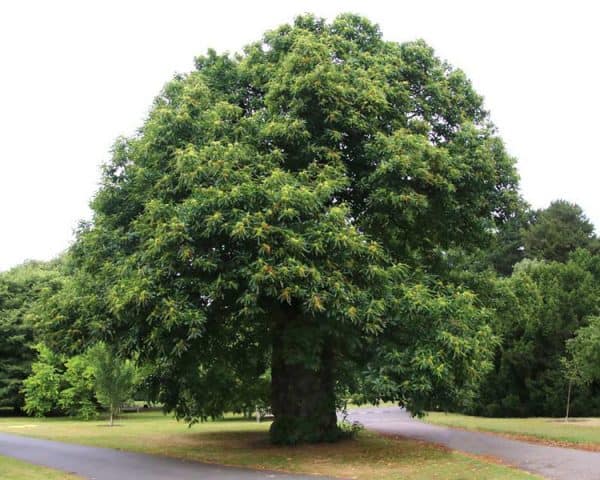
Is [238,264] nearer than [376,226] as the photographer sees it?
Yes

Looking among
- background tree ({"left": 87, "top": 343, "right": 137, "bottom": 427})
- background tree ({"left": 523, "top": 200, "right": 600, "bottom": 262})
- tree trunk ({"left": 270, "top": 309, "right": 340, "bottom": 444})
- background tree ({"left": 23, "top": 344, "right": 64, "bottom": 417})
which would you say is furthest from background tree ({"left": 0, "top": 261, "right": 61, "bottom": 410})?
background tree ({"left": 523, "top": 200, "right": 600, "bottom": 262})

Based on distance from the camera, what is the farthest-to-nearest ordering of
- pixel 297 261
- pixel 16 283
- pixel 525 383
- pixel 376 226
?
pixel 16 283 < pixel 525 383 < pixel 376 226 < pixel 297 261

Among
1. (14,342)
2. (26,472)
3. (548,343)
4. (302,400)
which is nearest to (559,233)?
(548,343)

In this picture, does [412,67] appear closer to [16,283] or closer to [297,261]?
[297,261]

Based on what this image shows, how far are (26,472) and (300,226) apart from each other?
8.09 meters

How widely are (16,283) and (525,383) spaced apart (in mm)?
34877

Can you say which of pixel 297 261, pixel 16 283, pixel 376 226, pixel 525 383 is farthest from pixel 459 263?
pixel 16 283

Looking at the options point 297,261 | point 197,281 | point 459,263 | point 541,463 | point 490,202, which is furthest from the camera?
point 459,263

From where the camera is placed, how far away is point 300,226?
14.1 metres

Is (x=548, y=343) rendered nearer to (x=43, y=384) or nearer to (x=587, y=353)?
(x=587, y=353)

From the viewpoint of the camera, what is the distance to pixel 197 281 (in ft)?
46.6

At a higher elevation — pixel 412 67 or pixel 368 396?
pixel 412 67

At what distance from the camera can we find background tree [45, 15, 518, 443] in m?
14.0

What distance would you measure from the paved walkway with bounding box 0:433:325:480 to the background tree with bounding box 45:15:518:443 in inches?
100
